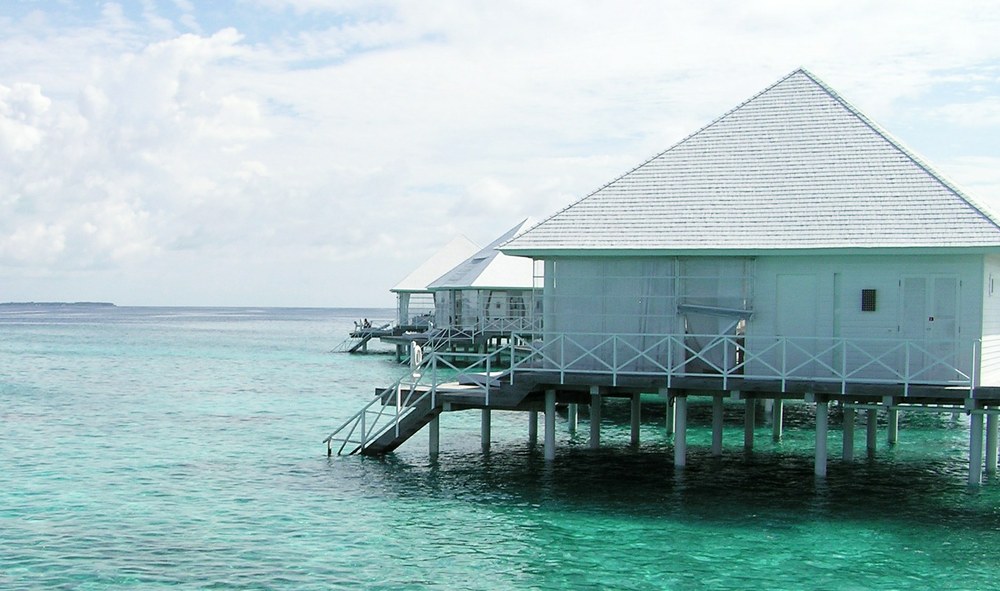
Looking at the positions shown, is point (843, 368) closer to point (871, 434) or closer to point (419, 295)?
point (871, 434)

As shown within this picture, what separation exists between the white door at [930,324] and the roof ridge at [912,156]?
1.51m

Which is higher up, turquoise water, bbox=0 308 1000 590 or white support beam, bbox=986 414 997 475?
white support beam, bbox=986 414 997 475

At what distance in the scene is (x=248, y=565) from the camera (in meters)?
17.0

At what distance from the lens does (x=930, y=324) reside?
2162cm

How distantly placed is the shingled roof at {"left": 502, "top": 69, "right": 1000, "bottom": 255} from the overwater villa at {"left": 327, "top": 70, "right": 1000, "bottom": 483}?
42 mm

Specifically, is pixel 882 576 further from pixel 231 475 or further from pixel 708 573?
pixel 231 475

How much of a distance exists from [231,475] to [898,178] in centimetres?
1612

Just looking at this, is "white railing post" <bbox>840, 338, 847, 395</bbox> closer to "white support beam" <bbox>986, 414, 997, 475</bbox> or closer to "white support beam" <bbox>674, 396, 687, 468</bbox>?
"white support beam" <bbox>674, 396, 687, 468</bbox>

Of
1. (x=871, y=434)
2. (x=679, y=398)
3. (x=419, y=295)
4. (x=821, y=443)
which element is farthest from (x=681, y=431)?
(x=419, y=295)

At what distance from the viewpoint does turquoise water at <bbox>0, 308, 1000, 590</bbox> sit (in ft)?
54.6

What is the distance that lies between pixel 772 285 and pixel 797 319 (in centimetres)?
87

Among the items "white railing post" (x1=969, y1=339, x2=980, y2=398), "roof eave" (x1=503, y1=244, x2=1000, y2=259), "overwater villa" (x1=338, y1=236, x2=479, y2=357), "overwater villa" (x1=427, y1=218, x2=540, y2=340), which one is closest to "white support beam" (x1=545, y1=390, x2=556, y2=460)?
"roof eave" (x1=503, y1=244, x2=1000, y2=259)

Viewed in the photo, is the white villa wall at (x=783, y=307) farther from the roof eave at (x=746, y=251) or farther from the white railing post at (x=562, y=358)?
the roof eave at (x=746, y=251)

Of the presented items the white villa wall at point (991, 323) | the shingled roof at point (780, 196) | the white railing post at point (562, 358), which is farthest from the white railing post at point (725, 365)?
the white villa wall at point (991, 323)
